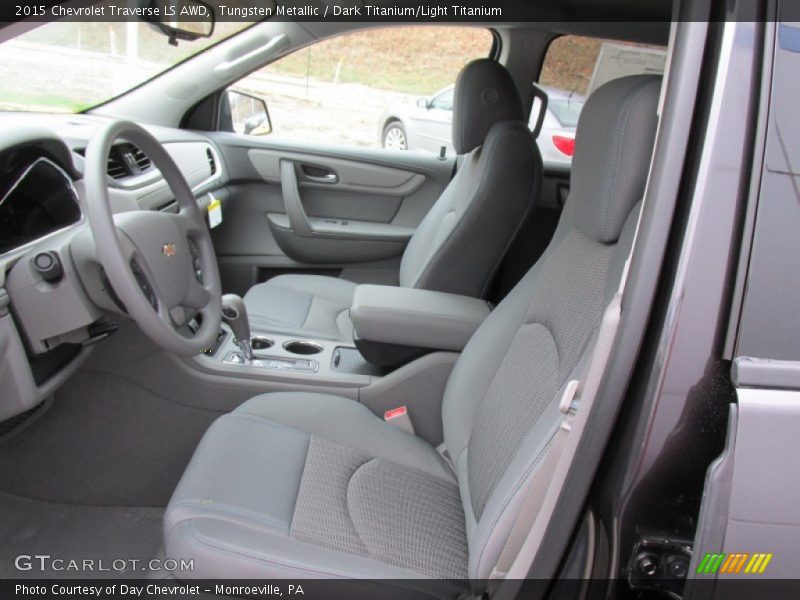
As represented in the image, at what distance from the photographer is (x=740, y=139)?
776mm

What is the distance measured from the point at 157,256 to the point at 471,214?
0.95m

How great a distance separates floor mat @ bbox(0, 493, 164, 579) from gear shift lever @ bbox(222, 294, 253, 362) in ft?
1.60

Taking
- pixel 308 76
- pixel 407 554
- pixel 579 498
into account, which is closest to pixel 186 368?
pixel 407 554

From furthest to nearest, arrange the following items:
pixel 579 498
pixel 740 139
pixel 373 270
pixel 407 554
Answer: pixel 373 270
pixel 407 554
pixel 579 498
pixel 740 139

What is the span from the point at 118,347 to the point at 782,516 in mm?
1436

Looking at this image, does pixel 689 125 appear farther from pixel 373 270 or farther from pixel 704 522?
pixel 373 270

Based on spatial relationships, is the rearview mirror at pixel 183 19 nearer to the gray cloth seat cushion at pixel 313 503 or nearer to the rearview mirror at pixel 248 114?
the rearview mirror at pixel 248 114

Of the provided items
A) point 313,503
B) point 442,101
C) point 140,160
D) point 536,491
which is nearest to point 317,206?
point 140,160

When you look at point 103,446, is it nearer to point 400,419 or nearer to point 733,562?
point 400,419

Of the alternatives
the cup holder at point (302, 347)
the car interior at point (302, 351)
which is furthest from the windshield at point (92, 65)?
the cup holder at point (302, 347)

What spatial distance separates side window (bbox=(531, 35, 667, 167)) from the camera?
2.49 meters

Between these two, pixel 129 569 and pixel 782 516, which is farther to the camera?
pixel 129 569

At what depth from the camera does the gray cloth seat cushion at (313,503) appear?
1.10 m

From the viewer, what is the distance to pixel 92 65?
2469 millimetres
